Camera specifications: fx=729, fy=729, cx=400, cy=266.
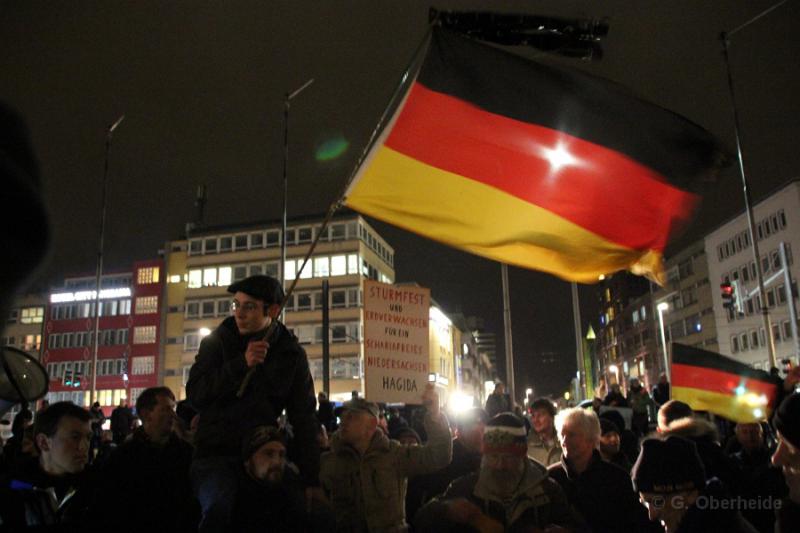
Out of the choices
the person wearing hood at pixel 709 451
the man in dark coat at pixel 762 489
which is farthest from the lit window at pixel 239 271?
the man in dark coat at pixel 762 489

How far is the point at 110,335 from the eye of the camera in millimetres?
87500

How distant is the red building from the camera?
277ft

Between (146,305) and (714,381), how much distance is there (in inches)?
3363

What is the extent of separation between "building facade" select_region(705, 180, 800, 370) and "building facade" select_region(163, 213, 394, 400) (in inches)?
1500

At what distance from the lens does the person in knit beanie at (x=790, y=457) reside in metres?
3.55

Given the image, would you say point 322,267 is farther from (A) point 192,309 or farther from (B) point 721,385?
(B) point 721,385

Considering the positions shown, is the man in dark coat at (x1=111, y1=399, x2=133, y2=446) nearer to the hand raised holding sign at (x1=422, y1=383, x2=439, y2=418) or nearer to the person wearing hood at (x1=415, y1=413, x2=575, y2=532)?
the hand raised holding sign at (x1=422, y1=383, x2=439, y2=418)

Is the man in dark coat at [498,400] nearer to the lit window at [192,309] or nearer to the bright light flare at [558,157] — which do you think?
the bright light flare at [558,157]

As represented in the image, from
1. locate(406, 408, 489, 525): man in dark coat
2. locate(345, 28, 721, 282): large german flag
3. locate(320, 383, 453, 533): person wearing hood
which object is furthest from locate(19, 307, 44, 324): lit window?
locate(320, 383, 453, 533): person wearing hood

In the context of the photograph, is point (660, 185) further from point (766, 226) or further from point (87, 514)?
point (766, 226)

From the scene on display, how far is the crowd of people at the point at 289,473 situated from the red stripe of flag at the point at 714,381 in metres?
1.98

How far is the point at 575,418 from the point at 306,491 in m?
2.52

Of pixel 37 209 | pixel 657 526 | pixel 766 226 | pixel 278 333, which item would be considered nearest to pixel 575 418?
pixel 657 526

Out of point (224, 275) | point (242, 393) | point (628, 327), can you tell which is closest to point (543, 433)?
point (242, 393)
